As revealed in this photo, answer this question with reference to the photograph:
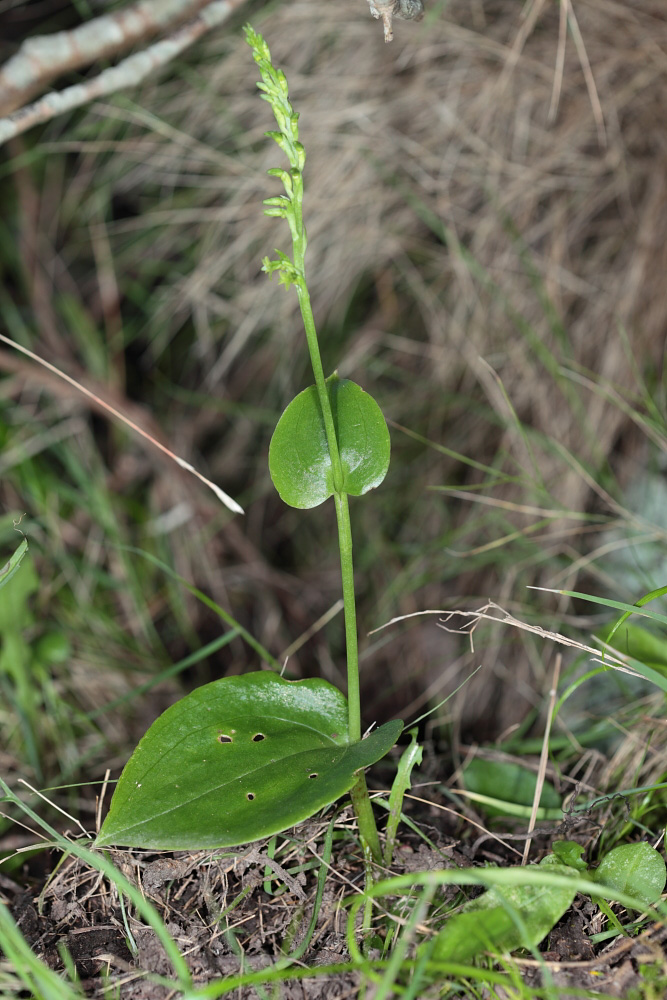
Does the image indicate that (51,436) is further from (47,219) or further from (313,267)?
(313,267)

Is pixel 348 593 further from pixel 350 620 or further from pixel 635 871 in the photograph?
pixel 635 871

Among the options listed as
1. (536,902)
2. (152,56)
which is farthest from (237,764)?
(152,56)

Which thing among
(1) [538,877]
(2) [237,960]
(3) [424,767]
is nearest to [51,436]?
(3) [424,767]

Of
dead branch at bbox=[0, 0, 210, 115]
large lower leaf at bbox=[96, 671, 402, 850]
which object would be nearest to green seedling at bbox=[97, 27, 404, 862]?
large lower leaf at bbox=[96, 671, 402, 850]

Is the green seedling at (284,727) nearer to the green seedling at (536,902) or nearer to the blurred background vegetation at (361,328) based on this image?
the green seedling at (536,902)

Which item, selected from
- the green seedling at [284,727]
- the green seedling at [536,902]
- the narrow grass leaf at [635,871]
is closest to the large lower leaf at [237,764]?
the green seedling at [284,727]
